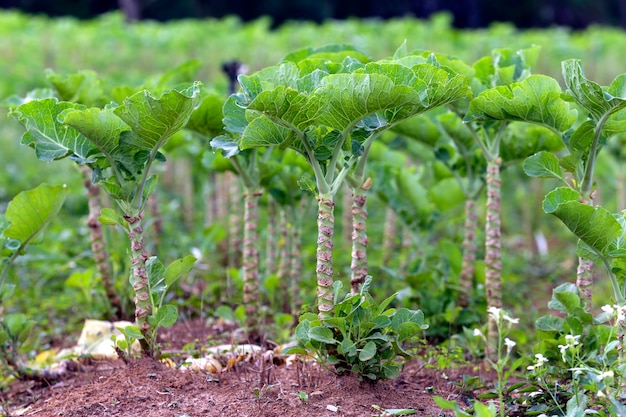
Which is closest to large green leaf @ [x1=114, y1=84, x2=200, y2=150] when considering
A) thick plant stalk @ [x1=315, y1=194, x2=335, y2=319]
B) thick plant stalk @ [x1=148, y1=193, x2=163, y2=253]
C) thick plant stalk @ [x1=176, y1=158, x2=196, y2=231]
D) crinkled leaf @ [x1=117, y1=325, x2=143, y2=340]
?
thick plant stalk @ [x1=315, y1=194, x2=335, y2=319]

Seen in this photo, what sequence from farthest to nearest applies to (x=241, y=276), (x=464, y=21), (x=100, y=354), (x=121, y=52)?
(x=464, y=21) < (x=121, y=52) < (x=241, y=276) < (x=100, y=354)

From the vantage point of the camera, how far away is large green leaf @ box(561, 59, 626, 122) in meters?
2.51

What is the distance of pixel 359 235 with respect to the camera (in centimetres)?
275

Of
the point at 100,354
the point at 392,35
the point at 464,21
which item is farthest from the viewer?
the point at 464,21

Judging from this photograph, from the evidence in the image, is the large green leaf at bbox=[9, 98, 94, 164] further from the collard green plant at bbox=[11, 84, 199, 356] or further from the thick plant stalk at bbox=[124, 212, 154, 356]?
the thick plant stalk at bbox=[124, 212, 154, 356]

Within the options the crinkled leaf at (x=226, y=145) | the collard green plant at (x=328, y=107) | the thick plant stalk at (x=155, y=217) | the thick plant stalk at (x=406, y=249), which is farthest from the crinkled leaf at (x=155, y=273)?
the thick plant stalk at (x=406, y=249)

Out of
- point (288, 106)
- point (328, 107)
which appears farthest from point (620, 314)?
point (288, 106)

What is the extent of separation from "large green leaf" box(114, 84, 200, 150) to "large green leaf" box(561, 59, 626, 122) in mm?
1305

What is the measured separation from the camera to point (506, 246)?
6.42 metres

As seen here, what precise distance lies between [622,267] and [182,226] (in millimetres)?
4701

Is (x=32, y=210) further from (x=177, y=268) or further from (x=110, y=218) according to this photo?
(x=177, y=268)

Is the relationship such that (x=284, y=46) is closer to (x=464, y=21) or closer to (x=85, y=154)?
(x=85, y=154)

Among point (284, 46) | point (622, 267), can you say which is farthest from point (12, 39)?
point (622, 267)

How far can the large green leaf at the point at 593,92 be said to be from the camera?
2.51m
